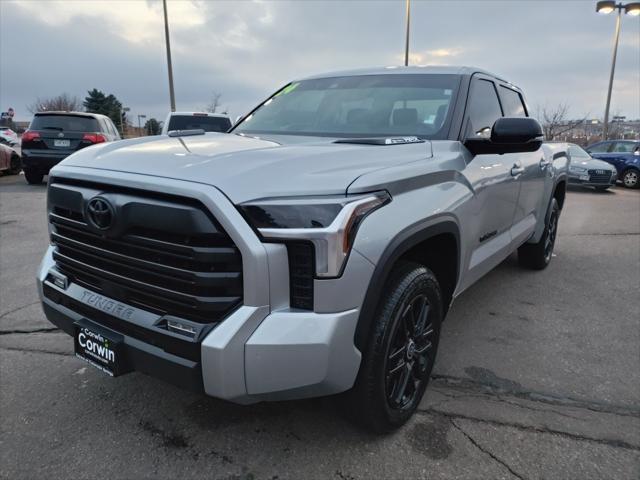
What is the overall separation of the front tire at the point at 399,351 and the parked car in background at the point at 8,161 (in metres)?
14.6

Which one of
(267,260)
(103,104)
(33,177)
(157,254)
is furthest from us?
(103,104)

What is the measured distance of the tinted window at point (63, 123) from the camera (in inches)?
431

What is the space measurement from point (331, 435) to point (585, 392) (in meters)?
1.55

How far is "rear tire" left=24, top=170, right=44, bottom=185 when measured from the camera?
11.5 meters

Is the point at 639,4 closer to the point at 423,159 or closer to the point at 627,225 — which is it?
the point at 627,225

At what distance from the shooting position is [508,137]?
2789mm

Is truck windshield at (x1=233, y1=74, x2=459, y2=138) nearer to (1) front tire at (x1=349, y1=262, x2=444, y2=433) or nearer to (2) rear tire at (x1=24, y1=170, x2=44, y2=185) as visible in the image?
(1) front tire at (x1=349, y1=262, x2=444, y2=433)

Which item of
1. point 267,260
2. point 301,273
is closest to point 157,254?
point 267,260

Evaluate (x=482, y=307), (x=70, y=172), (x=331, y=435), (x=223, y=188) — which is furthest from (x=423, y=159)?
(x=482, y=307)

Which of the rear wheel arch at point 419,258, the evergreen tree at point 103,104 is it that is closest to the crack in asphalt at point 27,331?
the rear wheel arch at point 419,258

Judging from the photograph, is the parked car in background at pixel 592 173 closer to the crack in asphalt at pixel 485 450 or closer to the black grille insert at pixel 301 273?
the crack in asphalt at pixel 485 450

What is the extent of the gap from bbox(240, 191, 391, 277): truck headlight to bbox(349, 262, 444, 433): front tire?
42cm

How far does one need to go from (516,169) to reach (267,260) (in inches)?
103

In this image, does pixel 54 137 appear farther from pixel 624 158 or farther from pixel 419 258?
pixel 624 158
